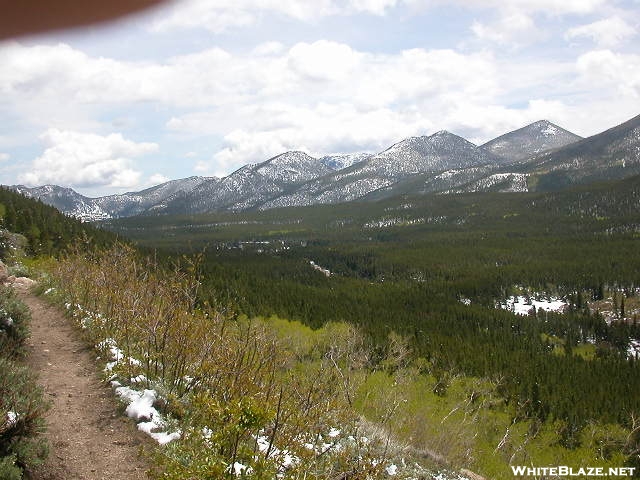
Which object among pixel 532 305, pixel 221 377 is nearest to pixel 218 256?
pixel 532 305

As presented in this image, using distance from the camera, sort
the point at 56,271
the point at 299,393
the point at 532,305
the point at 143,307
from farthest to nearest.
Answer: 1. the point at 532,305
2. the point at 56,271
3. the point at 143,307
4. the point at 299,393

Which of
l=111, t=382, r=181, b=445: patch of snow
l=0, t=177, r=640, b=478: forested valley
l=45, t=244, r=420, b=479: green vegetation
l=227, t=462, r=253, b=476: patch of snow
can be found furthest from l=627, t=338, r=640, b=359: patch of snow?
l=227, t=462, r=253, b=476: patch of snow

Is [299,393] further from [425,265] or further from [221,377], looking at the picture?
[425,265]

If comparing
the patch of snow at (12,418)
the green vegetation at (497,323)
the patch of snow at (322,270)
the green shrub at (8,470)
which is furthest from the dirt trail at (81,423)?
the patch of snow at (322,270)

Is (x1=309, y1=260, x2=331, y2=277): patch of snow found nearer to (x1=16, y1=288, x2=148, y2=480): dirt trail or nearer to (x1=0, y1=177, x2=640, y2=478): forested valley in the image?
(x1=0, y1=177, x2=640, y2=478): forested valley

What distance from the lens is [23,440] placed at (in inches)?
284

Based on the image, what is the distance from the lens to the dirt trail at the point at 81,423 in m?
8.38

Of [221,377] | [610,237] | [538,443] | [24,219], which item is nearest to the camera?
[221,377]

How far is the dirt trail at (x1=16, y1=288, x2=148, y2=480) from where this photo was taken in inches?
330

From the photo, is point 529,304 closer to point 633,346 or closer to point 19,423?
point 633,346

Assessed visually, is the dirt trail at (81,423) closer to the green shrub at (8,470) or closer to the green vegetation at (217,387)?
the green vegetation at (217,387)

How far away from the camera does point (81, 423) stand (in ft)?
33.2

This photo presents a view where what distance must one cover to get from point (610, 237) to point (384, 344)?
161737mm

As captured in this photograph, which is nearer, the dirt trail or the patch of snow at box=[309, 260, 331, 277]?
the dirt trail
